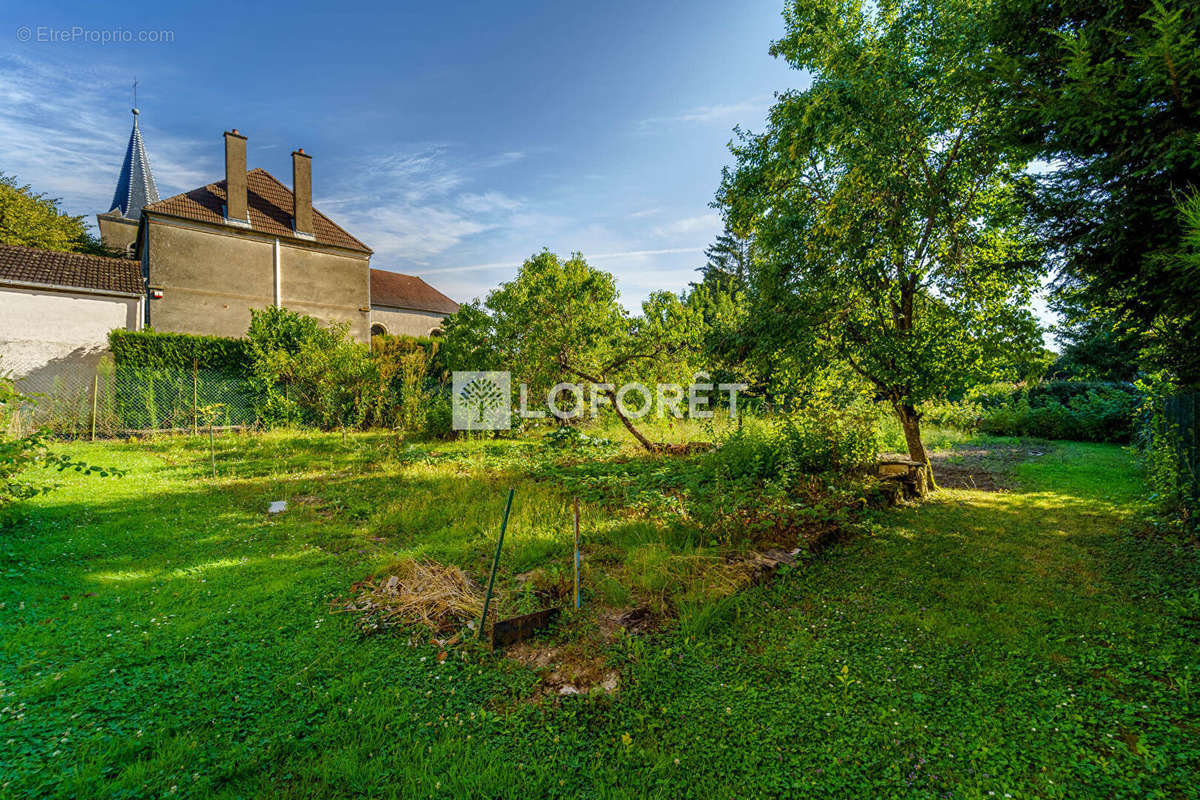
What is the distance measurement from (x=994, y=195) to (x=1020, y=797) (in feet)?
21.0

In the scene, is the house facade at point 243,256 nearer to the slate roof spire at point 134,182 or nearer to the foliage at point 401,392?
the foliage at point 401,392

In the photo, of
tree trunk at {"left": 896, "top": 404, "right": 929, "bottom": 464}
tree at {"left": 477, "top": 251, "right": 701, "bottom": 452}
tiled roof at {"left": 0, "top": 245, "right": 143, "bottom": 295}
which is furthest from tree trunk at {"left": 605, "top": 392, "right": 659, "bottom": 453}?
tiled roof at {"left": 0, "top": 245, "right": 143, "bottom": 295}

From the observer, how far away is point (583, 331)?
8812 mm

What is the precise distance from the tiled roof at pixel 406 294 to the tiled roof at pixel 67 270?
1179cm

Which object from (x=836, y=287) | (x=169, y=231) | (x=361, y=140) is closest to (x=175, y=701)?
(x=836, y=287)

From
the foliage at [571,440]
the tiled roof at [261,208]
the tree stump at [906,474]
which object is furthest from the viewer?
the tiled roof at [261,208]

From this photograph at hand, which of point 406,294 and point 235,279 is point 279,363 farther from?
point 406,294

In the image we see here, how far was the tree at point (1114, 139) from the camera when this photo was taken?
104 inches

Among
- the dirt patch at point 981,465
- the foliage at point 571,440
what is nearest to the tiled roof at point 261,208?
the foliage at point 571,440

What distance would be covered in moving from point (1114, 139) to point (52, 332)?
21872 mm

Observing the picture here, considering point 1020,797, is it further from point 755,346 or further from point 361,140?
point 361,140

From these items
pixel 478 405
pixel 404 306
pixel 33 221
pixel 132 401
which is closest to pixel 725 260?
pixel 404 306

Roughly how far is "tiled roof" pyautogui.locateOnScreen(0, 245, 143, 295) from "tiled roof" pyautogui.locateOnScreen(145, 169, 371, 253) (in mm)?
2639

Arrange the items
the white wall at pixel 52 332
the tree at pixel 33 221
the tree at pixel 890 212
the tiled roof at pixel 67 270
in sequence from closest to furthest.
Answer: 1. the tree at pixel 890 212
2. the white wall at pixel 52 332
3. the tiled roof at pixel 67 270
4. the tree at pixel 33 221
